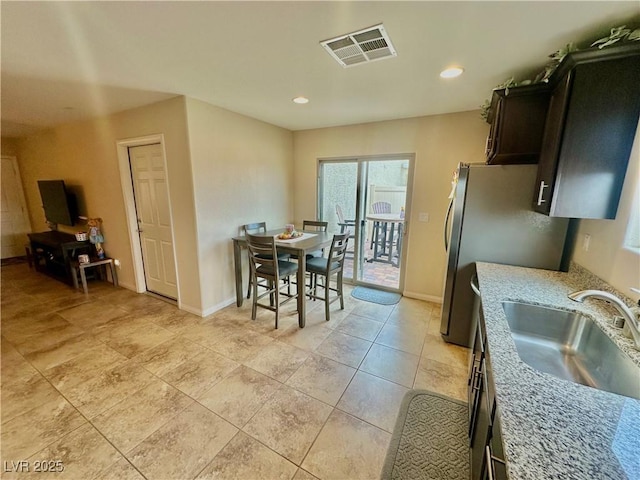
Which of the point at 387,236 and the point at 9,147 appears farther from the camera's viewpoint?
the point at 9,147

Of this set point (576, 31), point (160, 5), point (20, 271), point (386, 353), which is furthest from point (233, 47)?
point (20, 271)

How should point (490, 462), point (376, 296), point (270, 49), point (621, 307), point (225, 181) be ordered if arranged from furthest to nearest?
point (376, 296)
point (225, 181)
point (270, 49)
point (621, 307)
point (490, 462)

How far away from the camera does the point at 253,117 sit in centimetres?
346

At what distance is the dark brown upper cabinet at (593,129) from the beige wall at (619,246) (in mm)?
37

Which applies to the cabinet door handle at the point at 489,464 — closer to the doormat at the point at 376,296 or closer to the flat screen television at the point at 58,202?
the doormat at the point at 376,296

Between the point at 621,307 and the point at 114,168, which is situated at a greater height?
the point at 114,168

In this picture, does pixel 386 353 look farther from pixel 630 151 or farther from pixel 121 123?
pixel 121 123

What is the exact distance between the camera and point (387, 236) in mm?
4051

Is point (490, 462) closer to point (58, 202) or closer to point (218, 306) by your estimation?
point (218, 306)

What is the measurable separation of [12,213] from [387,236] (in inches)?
301

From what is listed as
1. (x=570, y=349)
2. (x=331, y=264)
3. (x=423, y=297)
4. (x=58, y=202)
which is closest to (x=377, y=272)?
(x=423, y=297)

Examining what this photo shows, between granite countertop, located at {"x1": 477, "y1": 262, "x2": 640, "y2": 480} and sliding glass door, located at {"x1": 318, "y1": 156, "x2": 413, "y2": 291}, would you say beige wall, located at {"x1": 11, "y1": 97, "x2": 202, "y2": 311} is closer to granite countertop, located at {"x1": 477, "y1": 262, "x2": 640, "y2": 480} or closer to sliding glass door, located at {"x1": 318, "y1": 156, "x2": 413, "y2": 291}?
sliding glass door, located at {"x1": 318, "y1": 156, "x2": 413, "y2": 291}

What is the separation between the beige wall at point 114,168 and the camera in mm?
2842

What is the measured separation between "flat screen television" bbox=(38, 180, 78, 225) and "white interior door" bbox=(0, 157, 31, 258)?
5.01 feet
